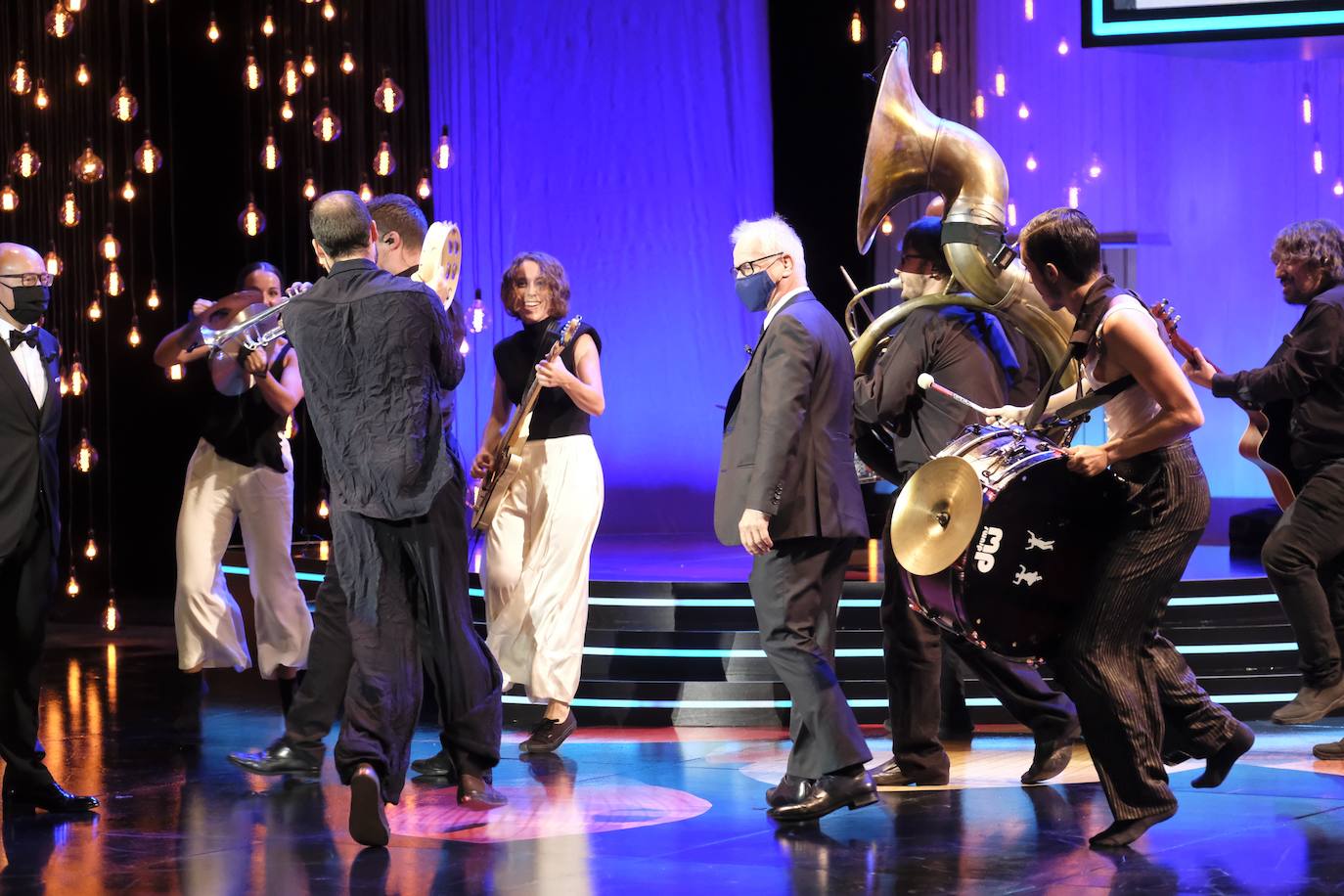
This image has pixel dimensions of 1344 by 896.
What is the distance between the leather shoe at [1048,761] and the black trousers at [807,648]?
2.55 feet

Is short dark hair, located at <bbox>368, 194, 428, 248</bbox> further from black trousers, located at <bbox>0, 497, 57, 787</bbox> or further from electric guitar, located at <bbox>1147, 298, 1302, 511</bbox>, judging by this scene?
electric guitar, located at <bbox>1147, 298, 1302, 511</bbox>

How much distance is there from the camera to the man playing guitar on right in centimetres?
589

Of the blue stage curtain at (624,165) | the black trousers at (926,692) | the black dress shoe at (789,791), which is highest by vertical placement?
the blue stage curtain at (624,165)

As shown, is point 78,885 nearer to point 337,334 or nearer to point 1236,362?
point 337,334

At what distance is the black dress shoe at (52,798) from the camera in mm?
4910

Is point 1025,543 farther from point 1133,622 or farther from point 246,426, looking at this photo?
point 246,426

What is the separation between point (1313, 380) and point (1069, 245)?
2.07 m

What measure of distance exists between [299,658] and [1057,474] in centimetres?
344

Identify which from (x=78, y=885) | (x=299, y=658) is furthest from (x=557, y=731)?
(x=78, y=885)

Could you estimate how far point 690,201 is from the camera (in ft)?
35.6

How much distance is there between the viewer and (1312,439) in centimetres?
602

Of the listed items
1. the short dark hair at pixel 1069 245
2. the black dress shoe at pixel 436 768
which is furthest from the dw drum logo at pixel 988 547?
the black dress shoe at pixel 436 768

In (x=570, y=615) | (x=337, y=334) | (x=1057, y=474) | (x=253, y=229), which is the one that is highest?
(x=253, y=229)

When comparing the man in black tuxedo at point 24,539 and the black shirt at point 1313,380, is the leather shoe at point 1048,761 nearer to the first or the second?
the black shirt at point 1313,380
